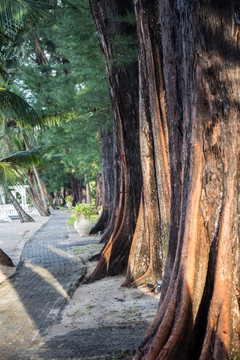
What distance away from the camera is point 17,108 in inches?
407

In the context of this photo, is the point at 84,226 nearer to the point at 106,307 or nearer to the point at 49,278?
the point at 49,278

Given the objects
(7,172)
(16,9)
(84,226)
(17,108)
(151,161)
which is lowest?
(84,226)

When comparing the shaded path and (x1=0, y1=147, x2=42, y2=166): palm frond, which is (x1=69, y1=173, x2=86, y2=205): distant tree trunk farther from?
the shaded path

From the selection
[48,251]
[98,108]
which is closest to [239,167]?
[98,108]

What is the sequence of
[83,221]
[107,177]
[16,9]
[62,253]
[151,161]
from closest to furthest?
[151,161]
[16,9]
[62,253]
[107,177]
[83,221]

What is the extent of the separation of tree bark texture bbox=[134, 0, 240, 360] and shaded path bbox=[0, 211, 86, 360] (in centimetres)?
201

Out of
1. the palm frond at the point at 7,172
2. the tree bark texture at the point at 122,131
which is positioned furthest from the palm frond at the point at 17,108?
the tree bark texture at the point at 122,131

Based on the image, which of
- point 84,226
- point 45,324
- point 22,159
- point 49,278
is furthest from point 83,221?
point 45,324

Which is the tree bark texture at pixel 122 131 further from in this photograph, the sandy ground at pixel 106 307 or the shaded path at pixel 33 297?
the shaded path at pixel 33 297

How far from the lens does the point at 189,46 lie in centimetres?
337

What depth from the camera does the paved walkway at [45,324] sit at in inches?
176

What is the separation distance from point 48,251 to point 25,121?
14.8ft

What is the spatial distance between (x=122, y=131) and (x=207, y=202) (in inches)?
206

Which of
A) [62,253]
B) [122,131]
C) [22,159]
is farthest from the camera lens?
[22,159]
